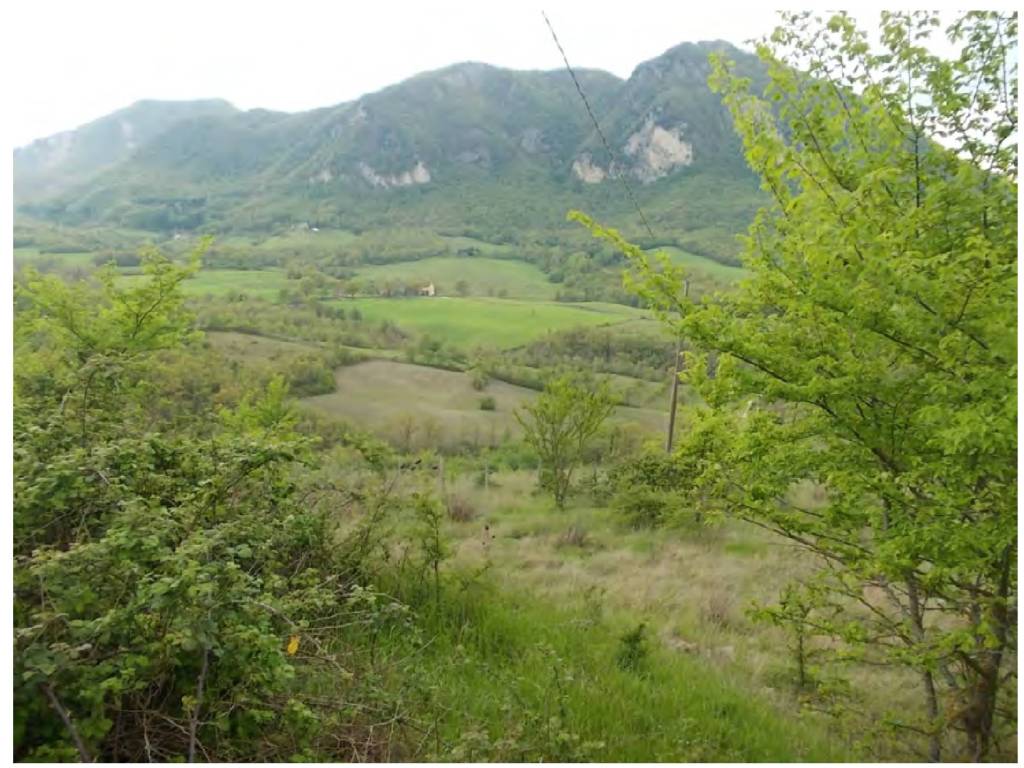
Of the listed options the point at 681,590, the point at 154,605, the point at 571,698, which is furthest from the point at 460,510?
the point at 154,605

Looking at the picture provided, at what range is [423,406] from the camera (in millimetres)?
37750

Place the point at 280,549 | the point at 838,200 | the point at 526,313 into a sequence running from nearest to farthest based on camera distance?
the point at 838,200
the point at 280,549
the point at 526,313

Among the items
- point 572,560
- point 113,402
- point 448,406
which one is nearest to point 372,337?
point 448,406

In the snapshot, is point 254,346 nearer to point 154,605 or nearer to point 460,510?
point 460,510

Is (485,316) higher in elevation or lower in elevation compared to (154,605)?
lower

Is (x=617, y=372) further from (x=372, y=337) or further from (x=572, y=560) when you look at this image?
(x=572, y=560)

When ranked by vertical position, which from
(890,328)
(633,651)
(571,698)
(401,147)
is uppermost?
(401,147)

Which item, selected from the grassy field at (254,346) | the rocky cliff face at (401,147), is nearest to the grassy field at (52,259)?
the grassy field at (254,346)

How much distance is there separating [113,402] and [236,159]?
600ft

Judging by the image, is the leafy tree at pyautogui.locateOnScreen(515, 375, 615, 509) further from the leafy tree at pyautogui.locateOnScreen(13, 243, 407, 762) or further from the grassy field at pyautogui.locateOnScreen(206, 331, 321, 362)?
the grassy field at pyautogui.locateOnScreen(206, 331, 321, 362)

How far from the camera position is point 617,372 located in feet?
148

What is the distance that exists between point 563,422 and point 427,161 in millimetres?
159180

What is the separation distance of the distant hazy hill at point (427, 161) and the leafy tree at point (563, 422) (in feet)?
235

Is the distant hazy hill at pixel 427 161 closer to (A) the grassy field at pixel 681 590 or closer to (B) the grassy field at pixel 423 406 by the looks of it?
(B) the grassy field at pixel 423 406
